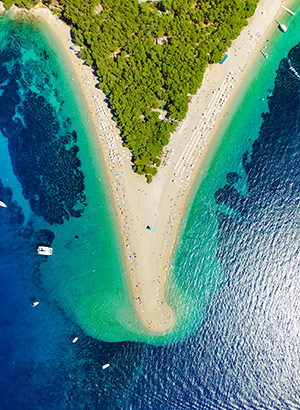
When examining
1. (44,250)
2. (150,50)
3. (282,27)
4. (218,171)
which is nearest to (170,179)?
(218,171)

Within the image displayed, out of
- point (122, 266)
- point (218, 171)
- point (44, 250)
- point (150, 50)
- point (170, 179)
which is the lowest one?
point (44, 250)

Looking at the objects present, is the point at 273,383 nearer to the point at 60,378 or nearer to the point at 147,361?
the point at 147,361

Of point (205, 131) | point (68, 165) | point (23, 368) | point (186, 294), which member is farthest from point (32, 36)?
point (23, 368)

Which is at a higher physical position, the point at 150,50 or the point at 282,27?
the point at 282,27

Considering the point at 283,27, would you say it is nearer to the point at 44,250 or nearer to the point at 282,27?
the point at 282,27

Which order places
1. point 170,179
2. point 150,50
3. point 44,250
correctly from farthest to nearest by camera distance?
point 170,179 → point 44,250 → point 150,50

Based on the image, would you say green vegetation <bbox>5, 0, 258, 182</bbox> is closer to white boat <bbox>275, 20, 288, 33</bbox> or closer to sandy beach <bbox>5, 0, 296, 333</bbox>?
sandy beach <bbox>5, 0, 296, 333</bbox>

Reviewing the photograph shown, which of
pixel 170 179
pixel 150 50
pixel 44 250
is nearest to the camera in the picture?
pixel 150 50

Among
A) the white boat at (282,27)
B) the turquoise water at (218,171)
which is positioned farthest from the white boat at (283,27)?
the turquoise water at (218,171)
